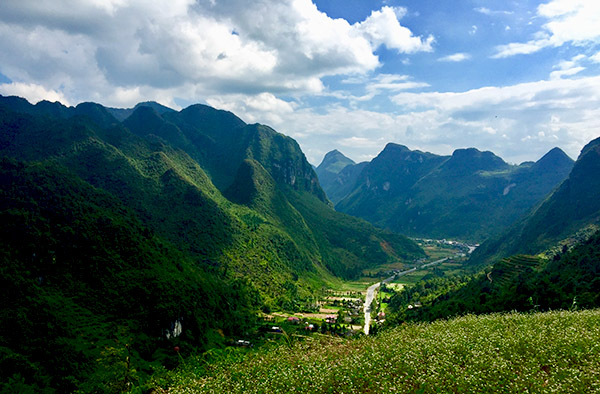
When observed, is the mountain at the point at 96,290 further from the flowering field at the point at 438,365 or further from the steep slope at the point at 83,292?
the flowering field at the point at 438,365

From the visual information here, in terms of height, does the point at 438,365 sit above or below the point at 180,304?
above

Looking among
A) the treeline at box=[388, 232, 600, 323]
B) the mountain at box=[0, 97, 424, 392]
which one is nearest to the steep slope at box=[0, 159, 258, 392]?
the mountain at box=[0, 97, 424, 392]

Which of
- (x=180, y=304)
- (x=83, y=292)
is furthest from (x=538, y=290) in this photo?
(x=83, y=292)

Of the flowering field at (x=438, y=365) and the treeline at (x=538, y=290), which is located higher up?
the flowering field at (x=438, y=365)

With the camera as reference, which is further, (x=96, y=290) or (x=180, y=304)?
(x=180, y=304)

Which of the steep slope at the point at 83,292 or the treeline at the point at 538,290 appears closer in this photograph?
the treeline at the point at 538,290

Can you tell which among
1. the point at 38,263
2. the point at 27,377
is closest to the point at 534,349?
the point at 27,377

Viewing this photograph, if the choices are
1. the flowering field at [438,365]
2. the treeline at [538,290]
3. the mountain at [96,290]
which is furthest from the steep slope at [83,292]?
the treeline at [538,290]

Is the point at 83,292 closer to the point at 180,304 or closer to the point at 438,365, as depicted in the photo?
the point at 180,304

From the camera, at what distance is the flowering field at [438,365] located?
84.8 feet

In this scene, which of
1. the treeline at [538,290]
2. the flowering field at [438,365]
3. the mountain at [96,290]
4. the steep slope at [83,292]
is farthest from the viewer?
the mountain at [96,290]

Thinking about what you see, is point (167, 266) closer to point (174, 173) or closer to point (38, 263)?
point (38, 263)

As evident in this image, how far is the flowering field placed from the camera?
2586 cm

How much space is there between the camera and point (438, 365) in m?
29.7
